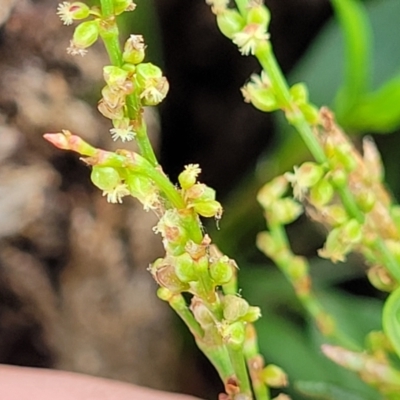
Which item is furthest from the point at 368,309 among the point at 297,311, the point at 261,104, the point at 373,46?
the point at 261,104

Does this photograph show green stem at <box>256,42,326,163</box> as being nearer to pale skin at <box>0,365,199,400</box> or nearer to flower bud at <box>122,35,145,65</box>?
flower bud at <box>122,35,145,65</box>

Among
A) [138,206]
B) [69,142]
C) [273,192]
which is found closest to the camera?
[69,142]

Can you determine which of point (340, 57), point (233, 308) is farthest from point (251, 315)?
point (340, 57)

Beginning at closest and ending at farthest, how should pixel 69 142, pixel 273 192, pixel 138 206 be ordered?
pixel 69 142 → pixel 273 192 → pixel 138 206

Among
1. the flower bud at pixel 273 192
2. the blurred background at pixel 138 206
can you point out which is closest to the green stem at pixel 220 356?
the flower bud at pixel 273 192

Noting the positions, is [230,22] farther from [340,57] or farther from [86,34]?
[340,57]

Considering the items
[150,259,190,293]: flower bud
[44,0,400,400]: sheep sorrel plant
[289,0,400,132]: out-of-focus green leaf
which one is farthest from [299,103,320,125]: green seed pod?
[289,0,400,132]: out-of-focus green leaf
